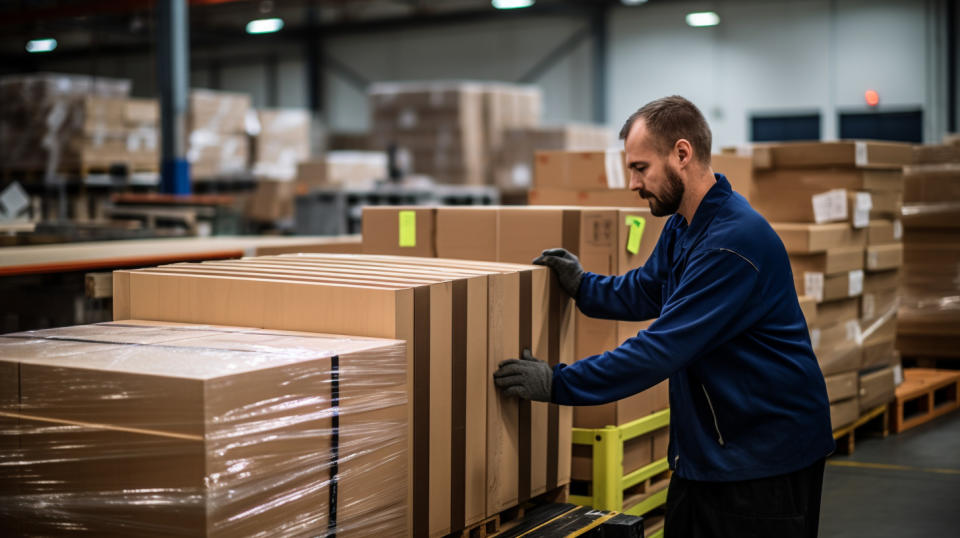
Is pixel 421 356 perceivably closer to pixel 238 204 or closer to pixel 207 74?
pixel 238 204

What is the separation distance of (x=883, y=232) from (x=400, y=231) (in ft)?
11.0

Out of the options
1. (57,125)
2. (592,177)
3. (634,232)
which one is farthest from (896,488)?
(57,125)

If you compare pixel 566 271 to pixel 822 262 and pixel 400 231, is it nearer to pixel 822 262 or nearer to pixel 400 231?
pixel 400 231

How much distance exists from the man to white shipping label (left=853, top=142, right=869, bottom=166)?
289 cm

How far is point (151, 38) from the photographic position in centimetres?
2084

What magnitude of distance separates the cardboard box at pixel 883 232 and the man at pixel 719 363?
3257mm

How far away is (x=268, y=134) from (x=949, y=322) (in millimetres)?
10422

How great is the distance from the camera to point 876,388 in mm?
5727

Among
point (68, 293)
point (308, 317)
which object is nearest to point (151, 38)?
point (68, 293)

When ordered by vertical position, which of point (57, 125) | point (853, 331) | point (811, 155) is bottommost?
point (853, 331)

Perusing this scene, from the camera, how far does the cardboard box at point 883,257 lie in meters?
5.66

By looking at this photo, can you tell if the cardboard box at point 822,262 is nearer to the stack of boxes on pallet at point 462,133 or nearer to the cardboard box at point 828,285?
the cardboard box at point 828,285

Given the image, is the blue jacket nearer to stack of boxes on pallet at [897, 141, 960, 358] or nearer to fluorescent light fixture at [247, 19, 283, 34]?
stack of boxes on pallet at [897, 141, 960, 358]

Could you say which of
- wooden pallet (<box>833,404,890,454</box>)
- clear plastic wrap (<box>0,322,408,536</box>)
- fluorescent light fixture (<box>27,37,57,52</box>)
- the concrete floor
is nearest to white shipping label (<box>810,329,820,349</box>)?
wooden pallet (<box>833,404,890,454</box>)
